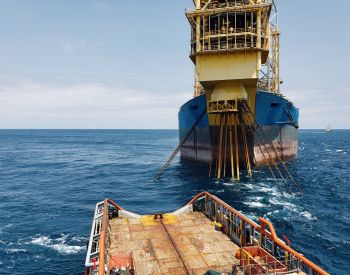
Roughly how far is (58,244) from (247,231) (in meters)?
15.9

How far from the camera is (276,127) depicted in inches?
1951

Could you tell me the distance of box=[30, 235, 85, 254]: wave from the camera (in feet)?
72.7

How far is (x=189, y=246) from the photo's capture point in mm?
15016

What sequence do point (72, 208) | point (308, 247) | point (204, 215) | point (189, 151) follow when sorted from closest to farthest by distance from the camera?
point (204, 215), point (308, 247), point (72, 208), point (189, 151)

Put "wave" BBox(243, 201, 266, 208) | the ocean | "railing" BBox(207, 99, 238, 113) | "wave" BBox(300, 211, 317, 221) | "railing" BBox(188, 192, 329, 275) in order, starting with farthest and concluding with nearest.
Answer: "railing" BBox(207, 99, 238, 113)
"wave" BBox(243, 201, 266, 208)
"wave" BBox(300, 211, 317, 221)
the ocean
"railing" BBox(188, 192, 329, 275)

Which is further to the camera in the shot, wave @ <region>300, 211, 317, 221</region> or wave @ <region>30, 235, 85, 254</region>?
wave @ <region>300, 211, 317, 221</region>

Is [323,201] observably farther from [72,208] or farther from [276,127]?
[72,208]

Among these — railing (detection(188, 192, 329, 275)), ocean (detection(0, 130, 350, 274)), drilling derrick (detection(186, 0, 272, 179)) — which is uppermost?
drilling derrick (detection(186, 0, 272, 179))

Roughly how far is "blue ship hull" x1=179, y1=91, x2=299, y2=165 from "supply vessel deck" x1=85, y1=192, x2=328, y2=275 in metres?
26.9

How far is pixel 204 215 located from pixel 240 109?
21937mm

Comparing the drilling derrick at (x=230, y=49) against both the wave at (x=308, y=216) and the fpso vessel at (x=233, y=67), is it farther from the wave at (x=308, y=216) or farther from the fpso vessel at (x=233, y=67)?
the wave at (x=308, y=216)

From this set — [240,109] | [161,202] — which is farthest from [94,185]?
[240,109]

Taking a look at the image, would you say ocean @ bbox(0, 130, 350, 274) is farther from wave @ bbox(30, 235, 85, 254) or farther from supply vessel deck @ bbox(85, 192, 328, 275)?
supply vessel deck @ bbox(85, 192, 328, 275)

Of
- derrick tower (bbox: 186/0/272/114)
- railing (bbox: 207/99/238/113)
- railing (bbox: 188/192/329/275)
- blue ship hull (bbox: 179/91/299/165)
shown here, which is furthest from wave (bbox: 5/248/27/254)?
blue ship hull (bbox: 179/91/299/165)
